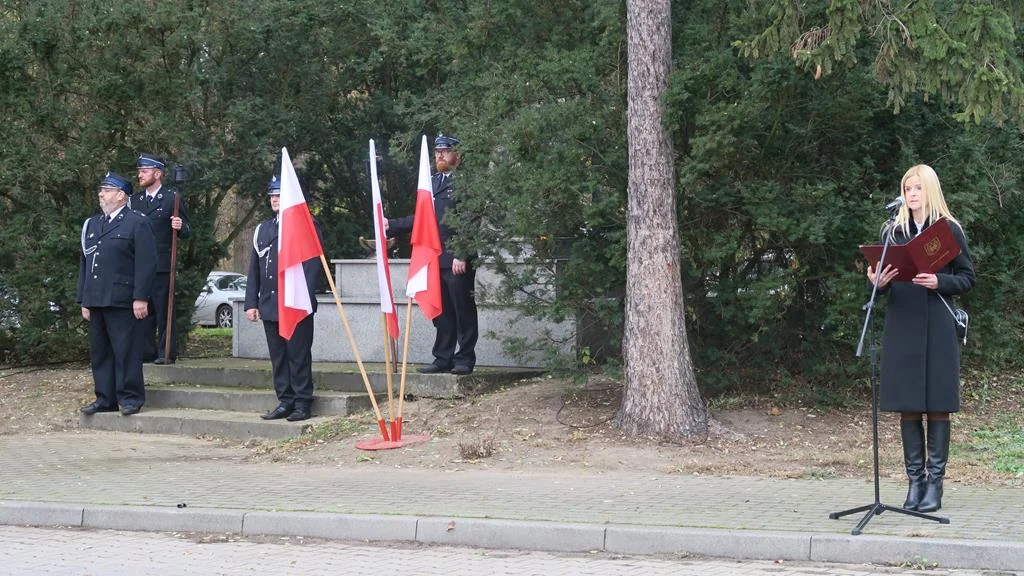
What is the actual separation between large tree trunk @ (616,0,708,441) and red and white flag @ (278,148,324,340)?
9.55 ft

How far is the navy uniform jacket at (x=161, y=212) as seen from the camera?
14258mm

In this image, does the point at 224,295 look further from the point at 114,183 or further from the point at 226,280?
the point at 114,183

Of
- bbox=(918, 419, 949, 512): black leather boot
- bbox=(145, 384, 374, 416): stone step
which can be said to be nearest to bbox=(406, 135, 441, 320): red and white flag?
bbox=(145, 384, 374, 416): stone step

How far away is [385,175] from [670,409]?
29.6ft

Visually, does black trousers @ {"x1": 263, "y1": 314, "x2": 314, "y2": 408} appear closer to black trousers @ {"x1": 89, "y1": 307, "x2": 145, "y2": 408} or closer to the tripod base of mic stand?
black trousers @ {"x1": 89, "y1": 307, "x2": 145, "y2": 408}

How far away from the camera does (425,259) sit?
11.4m

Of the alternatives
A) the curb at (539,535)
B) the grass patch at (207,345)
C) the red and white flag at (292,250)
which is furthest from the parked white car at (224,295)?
the curb at (539,535)

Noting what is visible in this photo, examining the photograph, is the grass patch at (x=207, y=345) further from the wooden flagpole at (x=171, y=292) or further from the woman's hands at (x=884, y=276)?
the woman's hands at (x=884, y=276)

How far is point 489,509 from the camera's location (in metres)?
8.34

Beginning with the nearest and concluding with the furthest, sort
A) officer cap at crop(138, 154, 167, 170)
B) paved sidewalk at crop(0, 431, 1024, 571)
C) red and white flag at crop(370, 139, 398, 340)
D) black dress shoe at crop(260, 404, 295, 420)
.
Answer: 1. paved sidewalk at crop(0, 431, 1024, 571)
2. red and white flag at crop(370, 139, 398, 340)
3. black dress shoe at crop(260, 404, 295, 420)
4. officer cap at crop(138, 154, 167, 170)

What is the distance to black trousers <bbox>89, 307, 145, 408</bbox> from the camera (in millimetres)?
12969

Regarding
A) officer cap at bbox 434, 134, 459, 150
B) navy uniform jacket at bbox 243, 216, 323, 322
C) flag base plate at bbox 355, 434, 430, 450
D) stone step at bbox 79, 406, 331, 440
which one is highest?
officer cap at bbox 434, 134, 459, 150

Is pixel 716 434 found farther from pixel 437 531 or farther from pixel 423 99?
pixel 423 99

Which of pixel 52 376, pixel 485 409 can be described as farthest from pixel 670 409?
pixel 52 376
